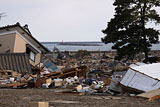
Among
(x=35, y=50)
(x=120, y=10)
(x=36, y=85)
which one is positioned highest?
(x=120, y=10)

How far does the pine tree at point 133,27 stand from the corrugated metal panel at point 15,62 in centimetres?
954

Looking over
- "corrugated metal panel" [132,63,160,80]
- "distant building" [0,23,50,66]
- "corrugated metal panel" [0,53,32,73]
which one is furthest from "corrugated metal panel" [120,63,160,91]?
"distant building" [0,23,50,66]

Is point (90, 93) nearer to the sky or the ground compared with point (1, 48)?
nearer to the ground

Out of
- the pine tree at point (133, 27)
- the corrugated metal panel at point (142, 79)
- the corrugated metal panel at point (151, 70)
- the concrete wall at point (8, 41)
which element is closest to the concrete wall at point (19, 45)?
the concrete wall at point (8, 41)

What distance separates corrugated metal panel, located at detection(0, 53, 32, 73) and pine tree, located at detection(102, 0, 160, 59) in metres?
9.54

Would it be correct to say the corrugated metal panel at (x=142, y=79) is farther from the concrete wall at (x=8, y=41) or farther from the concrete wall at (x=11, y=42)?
the concrete wall at (x=8, y=41)

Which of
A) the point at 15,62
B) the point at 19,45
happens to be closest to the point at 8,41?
the point at 19,45

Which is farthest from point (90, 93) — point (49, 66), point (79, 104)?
point (49, 66)

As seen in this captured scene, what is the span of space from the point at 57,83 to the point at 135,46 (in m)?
13.0

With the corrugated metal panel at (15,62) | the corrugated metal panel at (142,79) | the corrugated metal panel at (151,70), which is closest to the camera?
the corrugated metal panel at (142,79)

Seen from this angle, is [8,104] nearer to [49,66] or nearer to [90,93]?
[90,93]

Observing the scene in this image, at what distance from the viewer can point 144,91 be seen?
11.5 metres

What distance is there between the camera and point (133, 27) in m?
26.0

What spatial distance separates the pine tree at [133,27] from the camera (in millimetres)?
25688
